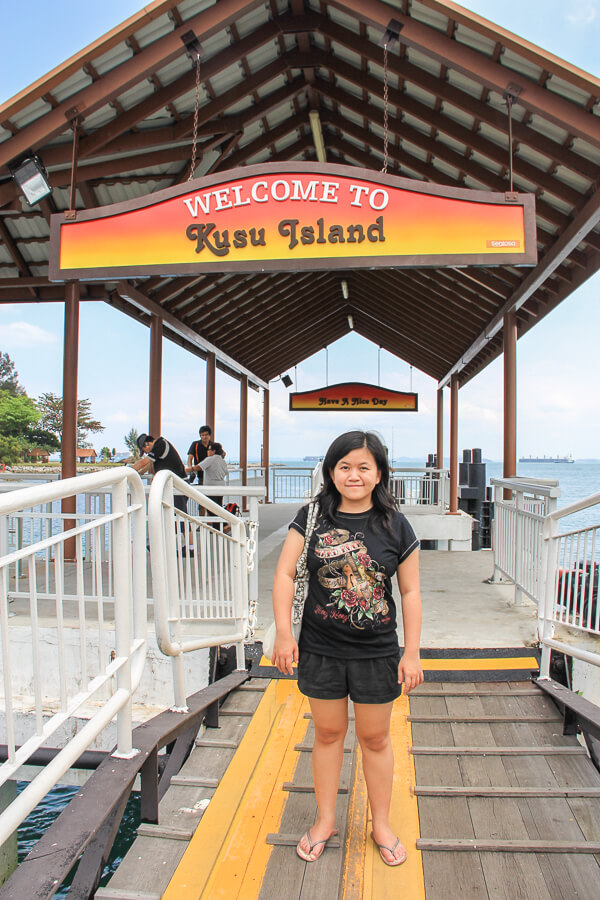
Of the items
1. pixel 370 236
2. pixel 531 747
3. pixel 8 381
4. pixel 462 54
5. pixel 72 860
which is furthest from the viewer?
pixel 8 381

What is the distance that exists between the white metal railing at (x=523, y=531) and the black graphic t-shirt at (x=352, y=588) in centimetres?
243

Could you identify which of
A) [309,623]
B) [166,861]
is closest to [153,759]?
[166,861]

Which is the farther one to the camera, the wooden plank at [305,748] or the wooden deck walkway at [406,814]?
the wooden plank at [305,748]

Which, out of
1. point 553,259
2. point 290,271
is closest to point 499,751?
point 290,271

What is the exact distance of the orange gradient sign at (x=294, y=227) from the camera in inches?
153

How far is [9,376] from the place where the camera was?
90062 mm

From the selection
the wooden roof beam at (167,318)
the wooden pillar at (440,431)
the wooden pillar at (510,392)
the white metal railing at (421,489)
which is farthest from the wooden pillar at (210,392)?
the wooden pillar at (440,431)

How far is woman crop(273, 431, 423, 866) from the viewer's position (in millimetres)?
2145

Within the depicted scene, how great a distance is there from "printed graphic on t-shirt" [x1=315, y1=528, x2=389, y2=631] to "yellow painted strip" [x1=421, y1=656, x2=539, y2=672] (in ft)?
6.67

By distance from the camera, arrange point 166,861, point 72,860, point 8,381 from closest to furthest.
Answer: point 72,860 < point 166,861 < point 8,381

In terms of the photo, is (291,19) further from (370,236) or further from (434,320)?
(434,320)

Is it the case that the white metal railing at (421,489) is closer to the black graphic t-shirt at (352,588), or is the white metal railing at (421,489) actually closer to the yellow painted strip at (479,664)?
the yellow painted strip at (479,664)

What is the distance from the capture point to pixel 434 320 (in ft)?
42.4

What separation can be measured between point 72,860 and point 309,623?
3.23 ft
